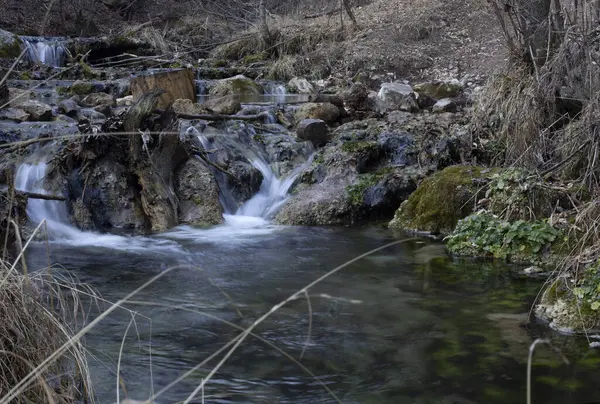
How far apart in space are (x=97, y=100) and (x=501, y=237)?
8.74 metres

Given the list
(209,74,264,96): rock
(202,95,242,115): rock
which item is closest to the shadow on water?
(202,95,242,115): rock

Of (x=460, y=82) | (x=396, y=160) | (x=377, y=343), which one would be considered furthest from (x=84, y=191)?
(x=460, y=82)

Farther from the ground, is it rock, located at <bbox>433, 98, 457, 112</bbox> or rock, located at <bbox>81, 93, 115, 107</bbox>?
rock, located at <bbox>81, 93, 115, 107</bbox>

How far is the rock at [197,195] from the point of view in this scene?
29.6 ft

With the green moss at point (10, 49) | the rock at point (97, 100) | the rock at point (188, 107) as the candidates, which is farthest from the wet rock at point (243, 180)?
the green moss at point (10, 49)

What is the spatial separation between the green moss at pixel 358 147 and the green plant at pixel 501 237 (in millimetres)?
2707

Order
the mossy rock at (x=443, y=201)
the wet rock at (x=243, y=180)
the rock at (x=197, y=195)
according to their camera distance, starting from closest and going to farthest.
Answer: the mossy rock at (x=443, y=201) → the rock at (x=197, y=195) → the wet rock at (x=243, y=180)

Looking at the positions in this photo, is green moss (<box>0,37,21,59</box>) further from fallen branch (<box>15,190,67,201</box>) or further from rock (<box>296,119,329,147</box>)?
fallen branch (<box>15,190,67,201</box>)

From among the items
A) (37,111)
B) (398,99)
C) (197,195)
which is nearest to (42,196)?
(197,195)

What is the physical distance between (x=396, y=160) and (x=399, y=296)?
427 cm

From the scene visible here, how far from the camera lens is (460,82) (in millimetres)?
15984

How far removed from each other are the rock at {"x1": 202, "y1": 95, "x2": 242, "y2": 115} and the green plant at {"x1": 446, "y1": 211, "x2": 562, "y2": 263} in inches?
227

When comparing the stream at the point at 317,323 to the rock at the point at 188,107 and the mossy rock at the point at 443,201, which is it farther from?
the rock at the point at 188,107

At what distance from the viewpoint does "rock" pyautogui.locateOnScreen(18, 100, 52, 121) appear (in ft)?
37.5
